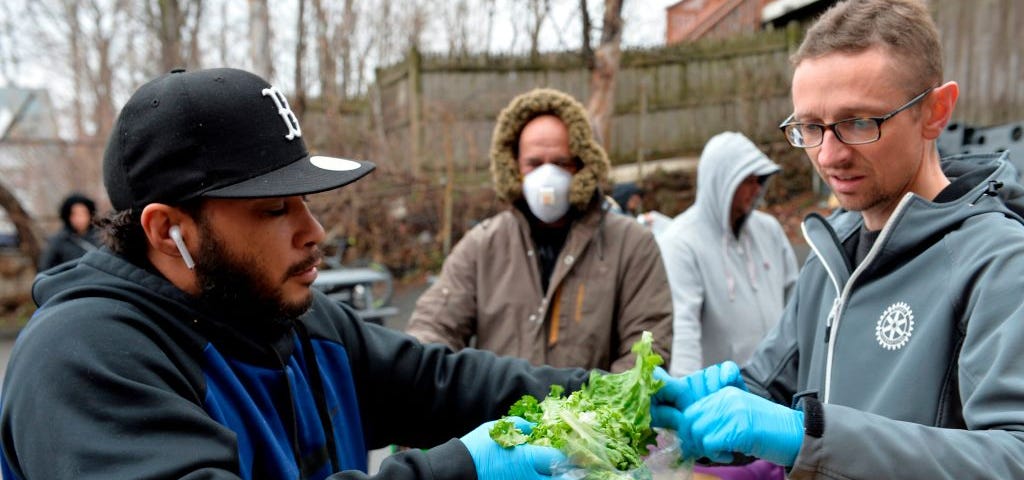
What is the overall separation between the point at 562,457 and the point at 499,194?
1.97 meters

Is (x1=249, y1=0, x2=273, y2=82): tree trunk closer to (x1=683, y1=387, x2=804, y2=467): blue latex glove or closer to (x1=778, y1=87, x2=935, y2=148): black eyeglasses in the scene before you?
(x1=778, y1=87, x2=935, y2=148): black eyeglasses

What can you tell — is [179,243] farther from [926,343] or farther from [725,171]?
[725,171]

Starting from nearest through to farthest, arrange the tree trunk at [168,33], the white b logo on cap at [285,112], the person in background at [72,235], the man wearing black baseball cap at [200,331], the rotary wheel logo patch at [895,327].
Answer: the man wearing black baseball cap at [200,331] → the rotary wheel logo patch at [895,327] → the white b logo on cap at [285,112] → the person in background at [72,235] → the tree trunk at [168,33]

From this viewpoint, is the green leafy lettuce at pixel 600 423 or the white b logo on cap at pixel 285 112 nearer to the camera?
the green leafy lettuce at pixel 600 423

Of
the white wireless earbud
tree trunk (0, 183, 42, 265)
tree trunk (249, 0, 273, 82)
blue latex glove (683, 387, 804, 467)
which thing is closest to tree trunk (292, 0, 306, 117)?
tree trunk (249, 0, 273, 82)

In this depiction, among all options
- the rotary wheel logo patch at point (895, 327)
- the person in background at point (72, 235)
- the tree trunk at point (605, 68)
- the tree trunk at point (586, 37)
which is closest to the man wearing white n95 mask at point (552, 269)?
the rotary wheel logo patch at point (895, 327)

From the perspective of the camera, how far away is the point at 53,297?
5.60 feet

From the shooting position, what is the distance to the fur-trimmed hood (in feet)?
11.0

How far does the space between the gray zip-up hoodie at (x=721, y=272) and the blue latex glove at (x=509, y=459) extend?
6.70 feet

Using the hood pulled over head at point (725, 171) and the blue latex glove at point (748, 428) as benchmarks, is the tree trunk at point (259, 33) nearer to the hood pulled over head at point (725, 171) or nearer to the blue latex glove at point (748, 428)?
the hood pulled over head at point (725, 171)

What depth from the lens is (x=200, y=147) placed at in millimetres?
1767

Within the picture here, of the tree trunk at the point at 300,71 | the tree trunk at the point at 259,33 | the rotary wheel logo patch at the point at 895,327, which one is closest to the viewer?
the rotary wheel logo patch at the point at 895,327

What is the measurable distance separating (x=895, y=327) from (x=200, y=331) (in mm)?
1741

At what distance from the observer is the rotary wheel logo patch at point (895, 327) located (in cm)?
180
